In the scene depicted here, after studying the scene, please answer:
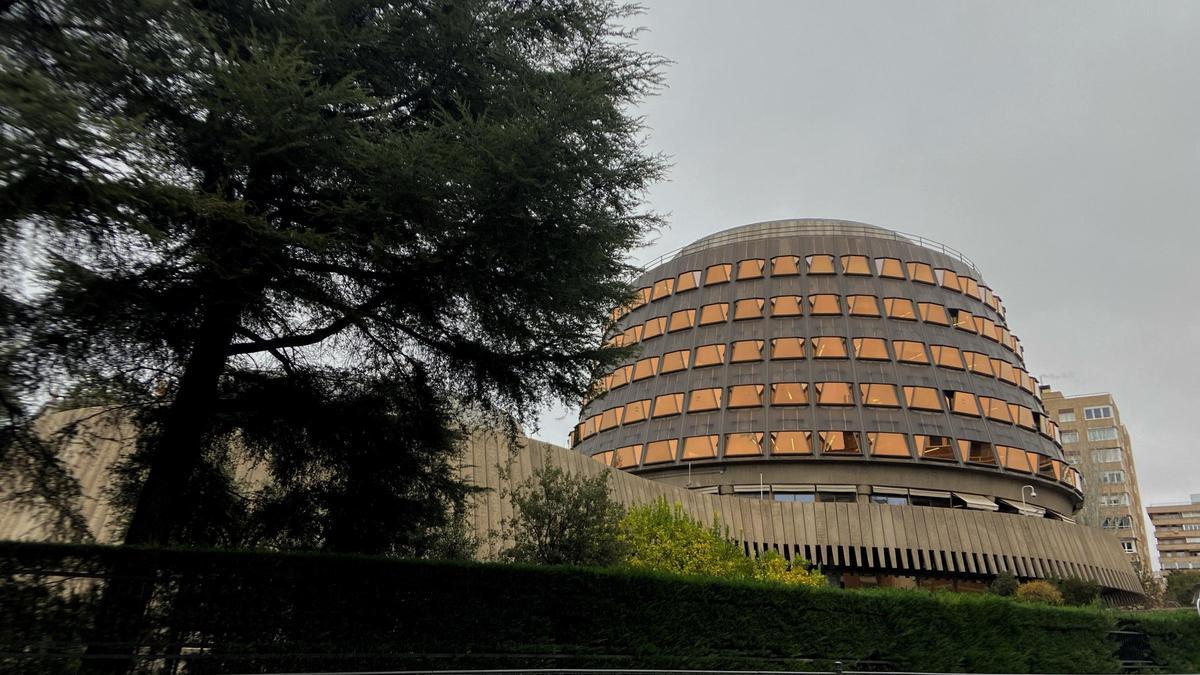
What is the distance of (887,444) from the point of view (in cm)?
4756

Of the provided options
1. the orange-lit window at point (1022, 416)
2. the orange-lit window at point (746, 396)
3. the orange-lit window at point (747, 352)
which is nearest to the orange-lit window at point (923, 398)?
the orange-lit window at point (1022, 416)

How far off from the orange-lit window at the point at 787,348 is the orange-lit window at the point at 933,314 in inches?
419

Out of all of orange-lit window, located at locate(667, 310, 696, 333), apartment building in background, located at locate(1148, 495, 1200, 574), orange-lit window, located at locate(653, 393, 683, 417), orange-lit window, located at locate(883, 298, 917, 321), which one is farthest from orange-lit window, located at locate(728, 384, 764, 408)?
apartment building in background, located at locate(1148, 495, 1200, 574)

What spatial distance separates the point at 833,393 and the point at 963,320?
15.7 metres

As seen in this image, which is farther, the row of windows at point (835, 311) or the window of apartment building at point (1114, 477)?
the window of apartment building at point (1114, 477)

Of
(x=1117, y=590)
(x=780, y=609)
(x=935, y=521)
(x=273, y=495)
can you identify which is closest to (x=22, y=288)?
(x=273, y=495)

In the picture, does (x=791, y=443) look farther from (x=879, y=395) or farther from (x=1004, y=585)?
(x=1004, y=585)

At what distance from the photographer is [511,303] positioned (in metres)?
10.4

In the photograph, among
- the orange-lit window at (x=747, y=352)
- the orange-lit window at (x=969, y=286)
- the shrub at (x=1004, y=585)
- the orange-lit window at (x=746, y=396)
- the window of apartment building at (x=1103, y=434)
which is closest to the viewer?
→ the shrub at (x=1004, y=585)

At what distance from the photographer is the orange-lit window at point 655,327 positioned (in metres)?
60.1

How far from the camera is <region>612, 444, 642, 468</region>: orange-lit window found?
5197 centimetres

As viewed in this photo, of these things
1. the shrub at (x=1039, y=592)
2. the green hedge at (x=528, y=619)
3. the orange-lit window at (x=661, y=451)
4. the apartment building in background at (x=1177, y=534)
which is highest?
the orange-lit window at (x=661, y=451)

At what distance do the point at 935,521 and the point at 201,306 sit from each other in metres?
43.0

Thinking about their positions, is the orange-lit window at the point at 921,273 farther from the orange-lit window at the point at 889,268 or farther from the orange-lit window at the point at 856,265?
the orange-lit window at the point at 856,265
